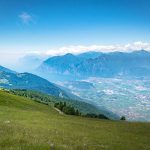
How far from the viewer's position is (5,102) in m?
86.7

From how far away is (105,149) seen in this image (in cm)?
2256

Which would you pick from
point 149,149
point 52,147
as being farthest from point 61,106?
point 52,147

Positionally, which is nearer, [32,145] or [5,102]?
[32,145]

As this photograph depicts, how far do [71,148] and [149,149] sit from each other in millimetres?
11087

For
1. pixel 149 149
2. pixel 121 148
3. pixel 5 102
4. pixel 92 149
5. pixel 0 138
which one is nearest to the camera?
pixel 0 138

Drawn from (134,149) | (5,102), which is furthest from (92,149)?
(5,102)

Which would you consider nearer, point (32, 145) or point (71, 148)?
point (32, 145)

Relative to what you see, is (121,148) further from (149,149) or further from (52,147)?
(52,147)

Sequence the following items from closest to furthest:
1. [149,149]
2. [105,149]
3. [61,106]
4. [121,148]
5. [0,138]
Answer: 1. [0,138]
2. [105,149]
3. [121,148]
4. [149,149]
5. [61,106]

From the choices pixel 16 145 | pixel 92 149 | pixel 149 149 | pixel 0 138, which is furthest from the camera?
pixel 149 149

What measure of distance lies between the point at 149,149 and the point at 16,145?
14.5 m

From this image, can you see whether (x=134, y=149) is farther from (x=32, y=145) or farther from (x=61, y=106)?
(x=61, y=106)

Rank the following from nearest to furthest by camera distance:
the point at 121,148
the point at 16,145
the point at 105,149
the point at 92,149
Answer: the point at 16,145, the point at 92,149, the point at 105,149, the point at 121,148

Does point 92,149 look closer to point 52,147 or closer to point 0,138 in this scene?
point 52,147
